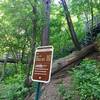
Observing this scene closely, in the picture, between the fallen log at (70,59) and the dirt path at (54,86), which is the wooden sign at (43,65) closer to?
the dirt path at (54,86)

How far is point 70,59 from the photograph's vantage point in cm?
1037

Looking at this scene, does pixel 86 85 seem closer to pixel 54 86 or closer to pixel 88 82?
pixel 88 82

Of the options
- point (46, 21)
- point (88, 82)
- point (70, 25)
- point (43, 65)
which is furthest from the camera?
point (70, 25)

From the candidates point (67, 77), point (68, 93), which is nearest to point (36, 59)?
point (68, 93)

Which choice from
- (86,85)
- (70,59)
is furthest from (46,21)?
(86,85)

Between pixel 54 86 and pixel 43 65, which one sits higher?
pixel 43 65

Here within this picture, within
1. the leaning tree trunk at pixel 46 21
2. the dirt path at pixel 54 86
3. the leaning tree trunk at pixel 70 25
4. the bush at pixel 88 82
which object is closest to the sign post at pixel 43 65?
the bush at pixel 88 82

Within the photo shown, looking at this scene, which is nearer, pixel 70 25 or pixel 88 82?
pixel 88 82

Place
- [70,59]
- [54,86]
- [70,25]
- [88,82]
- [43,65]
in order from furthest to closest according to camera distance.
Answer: [70,25] < [70,59] < [54,86] < [88,82] < [43,65]

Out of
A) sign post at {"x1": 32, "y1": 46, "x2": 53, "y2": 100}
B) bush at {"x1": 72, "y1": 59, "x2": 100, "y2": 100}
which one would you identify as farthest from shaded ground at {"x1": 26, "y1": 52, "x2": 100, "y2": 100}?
sign post at {"x1": 32, "y1": 46, "x2": 53, "y2": 100}

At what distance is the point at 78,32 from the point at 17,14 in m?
5.63

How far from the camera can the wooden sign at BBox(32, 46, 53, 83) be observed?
167 inches

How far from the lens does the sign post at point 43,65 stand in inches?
167

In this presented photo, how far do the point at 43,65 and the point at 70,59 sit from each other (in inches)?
238
